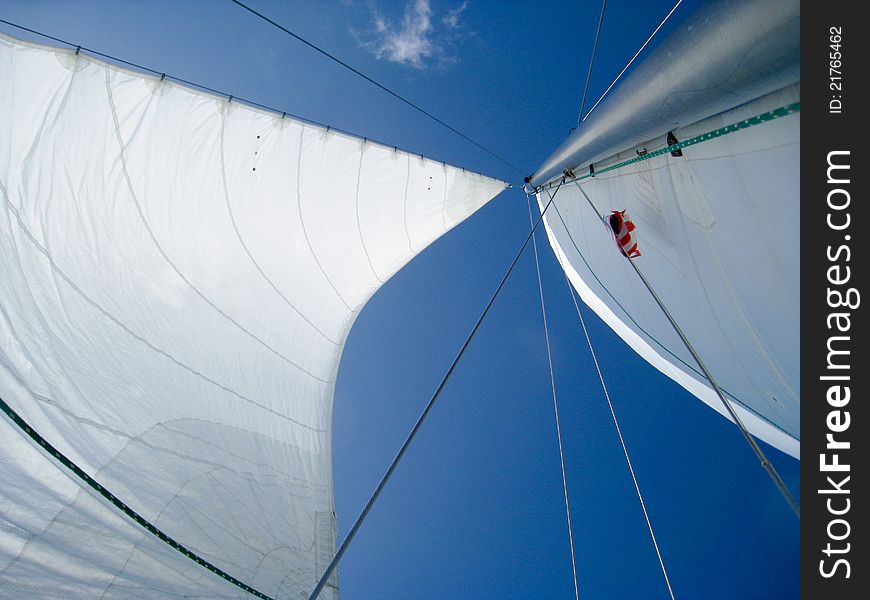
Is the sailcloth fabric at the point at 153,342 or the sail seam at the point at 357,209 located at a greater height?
the sail seam at the point at 357,209

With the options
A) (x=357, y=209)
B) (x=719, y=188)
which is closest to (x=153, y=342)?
(x=357, y=209)

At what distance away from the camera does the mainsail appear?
1.22m

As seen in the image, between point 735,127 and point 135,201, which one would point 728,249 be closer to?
point 735,127

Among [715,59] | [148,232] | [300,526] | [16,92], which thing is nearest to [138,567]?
[300,526]

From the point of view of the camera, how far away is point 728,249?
2285 mm

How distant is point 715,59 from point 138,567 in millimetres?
2569

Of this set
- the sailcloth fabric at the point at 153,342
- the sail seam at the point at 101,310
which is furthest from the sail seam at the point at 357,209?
the sail seam at the point at 101,310

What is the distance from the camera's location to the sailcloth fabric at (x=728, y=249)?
175 centimetres

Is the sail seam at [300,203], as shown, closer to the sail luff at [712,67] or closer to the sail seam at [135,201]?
the sail seam at [135,201]

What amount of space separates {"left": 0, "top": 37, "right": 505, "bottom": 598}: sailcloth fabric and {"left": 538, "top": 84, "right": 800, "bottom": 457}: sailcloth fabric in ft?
8.27

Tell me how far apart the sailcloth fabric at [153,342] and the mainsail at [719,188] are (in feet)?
8.23

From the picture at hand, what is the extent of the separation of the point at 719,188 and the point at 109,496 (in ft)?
9.89

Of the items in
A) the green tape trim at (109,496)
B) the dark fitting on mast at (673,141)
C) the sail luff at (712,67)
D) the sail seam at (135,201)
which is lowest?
the green tape trim at (109,496)

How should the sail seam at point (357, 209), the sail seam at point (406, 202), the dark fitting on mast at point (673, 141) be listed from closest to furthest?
the dark fitting on mast at point (673, 141) < the sail seam at point (357, 209) < the sail seam at point (406, 202)
